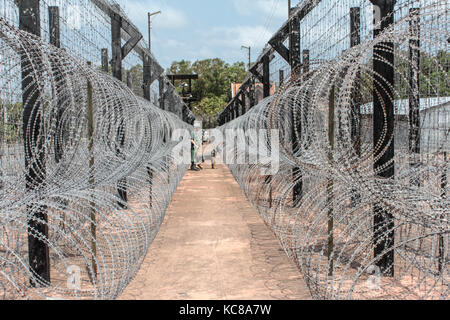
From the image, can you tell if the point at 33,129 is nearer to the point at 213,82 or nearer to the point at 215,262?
the point at 215,262

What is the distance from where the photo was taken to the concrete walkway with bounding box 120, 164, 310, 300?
Answer: 407 centimetres

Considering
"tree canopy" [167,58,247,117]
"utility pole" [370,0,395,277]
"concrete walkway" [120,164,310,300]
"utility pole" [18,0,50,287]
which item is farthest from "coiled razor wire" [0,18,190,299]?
"tree canopy" [167,58,247,117]

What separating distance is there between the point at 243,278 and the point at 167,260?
1.13m

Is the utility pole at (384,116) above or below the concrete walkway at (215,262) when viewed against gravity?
above

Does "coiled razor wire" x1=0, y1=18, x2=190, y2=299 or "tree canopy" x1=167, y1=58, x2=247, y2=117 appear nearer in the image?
"coiled razor wire" x1=0, y1=18, x2=190, y2=299

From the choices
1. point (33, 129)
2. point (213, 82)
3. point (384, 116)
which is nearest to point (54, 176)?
point (33, 129)

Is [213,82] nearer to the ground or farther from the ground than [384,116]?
farther from the ground

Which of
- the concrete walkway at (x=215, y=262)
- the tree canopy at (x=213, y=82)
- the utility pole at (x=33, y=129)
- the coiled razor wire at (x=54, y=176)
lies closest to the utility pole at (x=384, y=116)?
the concrete walkway at (x=215, y=262)

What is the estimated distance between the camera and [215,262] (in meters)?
5.02

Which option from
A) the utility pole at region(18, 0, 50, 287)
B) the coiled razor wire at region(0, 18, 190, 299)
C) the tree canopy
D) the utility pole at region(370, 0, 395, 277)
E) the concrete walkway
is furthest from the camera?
the tree canopy

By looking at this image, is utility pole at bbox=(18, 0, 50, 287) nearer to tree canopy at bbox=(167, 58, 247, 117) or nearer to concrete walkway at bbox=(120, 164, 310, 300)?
concrete walkway at bbox=(120, 164, 310, 300)

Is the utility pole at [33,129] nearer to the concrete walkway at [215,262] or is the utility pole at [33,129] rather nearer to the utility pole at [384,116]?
the concrete walkway at [215,262]

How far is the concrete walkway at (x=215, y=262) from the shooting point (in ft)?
13.4
